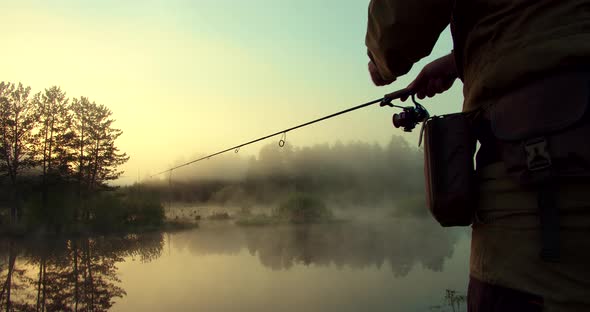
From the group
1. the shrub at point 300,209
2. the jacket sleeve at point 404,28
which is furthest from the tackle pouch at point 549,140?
the shrub at point 300,209

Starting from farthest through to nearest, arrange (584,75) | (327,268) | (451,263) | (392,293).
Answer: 1. (451,263)
2. (327,268)
3. (392,293)
4. (584,75)

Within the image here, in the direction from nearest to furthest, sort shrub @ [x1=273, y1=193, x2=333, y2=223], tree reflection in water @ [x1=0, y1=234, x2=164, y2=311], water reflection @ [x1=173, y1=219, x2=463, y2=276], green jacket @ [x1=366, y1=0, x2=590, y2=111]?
green jacket @ [x1=366, y1=0, x2=590, y2=111]
tree reflection in water @ [x1=0, y1=234, x2=164, y2=311]
water reflection @ [x1=173, y1=219, x2=463, y2=276]
shrub @ [x1=273, y1=193, x2=333, y2=223]

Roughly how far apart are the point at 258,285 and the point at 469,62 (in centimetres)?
1669

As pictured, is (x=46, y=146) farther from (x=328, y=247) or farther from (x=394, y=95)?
(x=394, y=95)

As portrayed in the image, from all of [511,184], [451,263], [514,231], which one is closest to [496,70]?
[511,184]

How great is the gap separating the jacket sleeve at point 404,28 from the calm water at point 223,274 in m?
12.2

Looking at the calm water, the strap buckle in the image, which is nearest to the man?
the strap buckle

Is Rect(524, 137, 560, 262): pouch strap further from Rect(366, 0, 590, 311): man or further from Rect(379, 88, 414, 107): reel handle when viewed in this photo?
Rect(379, 88, 414, 107): reel handle

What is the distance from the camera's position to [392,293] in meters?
16.3

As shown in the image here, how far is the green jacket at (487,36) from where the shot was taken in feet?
3.77

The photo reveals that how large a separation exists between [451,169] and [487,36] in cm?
48

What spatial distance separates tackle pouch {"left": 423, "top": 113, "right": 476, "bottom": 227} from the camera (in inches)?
52.6

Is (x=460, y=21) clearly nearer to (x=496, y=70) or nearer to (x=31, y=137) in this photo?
(x=496, y=70)

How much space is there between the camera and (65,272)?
16078 mm
